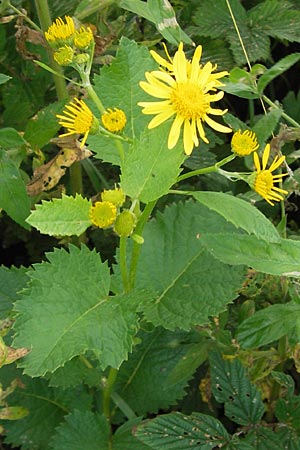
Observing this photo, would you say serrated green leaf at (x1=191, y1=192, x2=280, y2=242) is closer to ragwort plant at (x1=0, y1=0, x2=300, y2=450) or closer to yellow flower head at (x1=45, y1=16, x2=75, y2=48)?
ragwort plant at (x1=0, y1=0, x2=300, y2=450)

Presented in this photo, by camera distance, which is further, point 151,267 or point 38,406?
point 38,406

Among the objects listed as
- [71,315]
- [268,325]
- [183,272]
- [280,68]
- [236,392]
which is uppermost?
[280,68]

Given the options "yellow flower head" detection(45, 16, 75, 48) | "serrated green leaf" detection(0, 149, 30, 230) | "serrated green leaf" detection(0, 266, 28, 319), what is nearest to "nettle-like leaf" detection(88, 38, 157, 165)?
"yellow flower head" detection(45, 16, 75, 48)

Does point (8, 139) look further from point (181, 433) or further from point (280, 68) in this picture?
point (181, 433)

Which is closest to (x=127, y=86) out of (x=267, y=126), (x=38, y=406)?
(x=267, y=126)

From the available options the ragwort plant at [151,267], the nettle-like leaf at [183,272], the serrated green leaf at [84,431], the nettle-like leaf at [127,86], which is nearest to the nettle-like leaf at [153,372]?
the ragwort plant at [151,267]

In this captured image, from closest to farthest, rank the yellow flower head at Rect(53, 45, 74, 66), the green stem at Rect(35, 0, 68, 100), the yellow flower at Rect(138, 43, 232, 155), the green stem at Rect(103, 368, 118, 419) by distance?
the yellow flower at Rect(138, 43, 232, 155) → the yellow flower head at Rect(53, 45, 74, 66) → the green stem at Rect(103, 368, 118, 419) → the green stem at Rect(35, 0, 68, 100)

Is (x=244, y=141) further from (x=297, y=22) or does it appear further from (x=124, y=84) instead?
(x=297, y=22)
